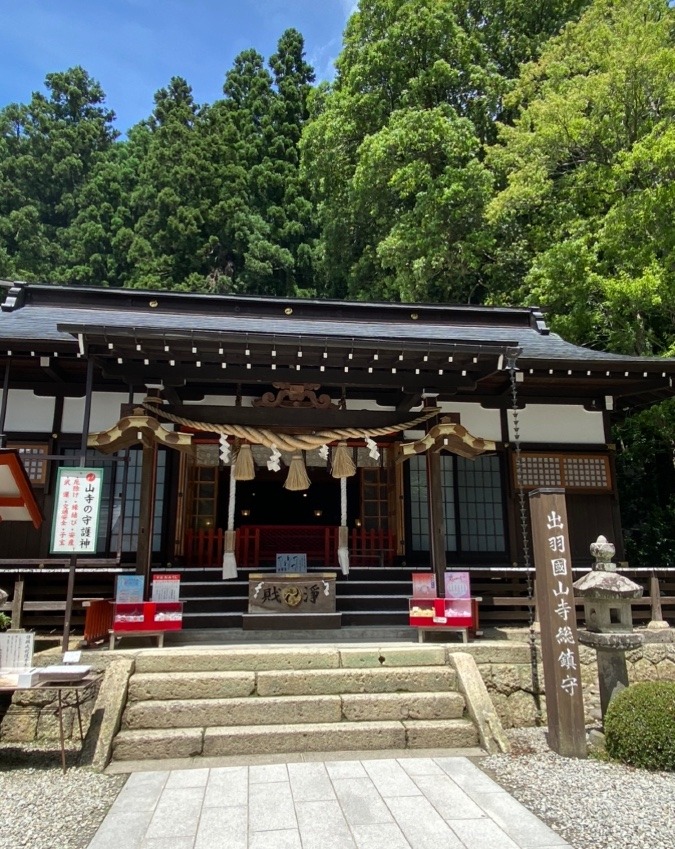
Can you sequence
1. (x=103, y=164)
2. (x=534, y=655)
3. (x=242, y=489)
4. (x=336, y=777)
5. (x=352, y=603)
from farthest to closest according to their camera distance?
(x=103, y=164) → (x=242, y=489) → (x=352, y=603) → (x=534, y=655) → (x=336, y=777)

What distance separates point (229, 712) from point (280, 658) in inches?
31.3

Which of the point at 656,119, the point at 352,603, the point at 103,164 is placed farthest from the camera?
the point at 103,164

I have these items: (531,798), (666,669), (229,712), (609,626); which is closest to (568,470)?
(666,669)

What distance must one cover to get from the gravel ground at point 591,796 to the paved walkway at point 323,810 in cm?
18

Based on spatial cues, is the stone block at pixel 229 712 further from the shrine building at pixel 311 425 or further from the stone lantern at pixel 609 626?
the stone lantern at pixel 609 626

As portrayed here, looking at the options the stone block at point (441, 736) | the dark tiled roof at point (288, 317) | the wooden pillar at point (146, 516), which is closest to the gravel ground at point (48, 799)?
the wooden pillar at point (146, 516)

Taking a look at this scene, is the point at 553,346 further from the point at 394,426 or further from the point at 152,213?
the point at 152,213

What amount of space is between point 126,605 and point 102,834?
10.2ft

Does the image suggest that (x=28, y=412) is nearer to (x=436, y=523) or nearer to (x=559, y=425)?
(x=436, y=523)

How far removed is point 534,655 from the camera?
650 cm

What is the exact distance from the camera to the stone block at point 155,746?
16.8 ft

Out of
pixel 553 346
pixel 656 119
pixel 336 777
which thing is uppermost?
pixel 656 119

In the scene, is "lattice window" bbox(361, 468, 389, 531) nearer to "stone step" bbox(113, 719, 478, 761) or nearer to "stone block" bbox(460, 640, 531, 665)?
"stone block" bbox(460, 640, 531, 665)

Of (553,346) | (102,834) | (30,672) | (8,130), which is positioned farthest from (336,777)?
(8,130)
